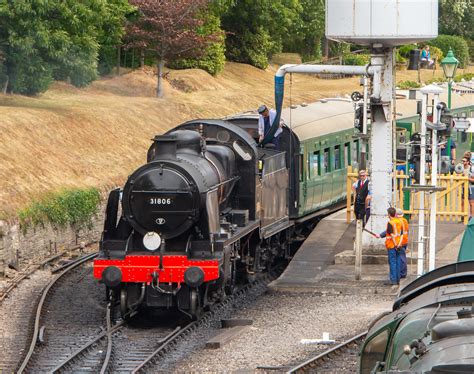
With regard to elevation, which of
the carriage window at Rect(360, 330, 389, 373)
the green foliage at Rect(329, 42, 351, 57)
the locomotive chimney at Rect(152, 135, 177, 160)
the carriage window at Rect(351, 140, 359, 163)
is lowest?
the carriage window at Rect(351, 140, 359, 163)

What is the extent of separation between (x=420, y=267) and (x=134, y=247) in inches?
177

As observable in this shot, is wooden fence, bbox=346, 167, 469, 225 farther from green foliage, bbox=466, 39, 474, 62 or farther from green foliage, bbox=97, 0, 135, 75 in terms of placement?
green foliage, bbox=466, 39, 474, 62

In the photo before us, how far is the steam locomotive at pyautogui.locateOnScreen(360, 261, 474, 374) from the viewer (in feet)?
19.3

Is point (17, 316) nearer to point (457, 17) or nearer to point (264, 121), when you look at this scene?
point (264, 121)

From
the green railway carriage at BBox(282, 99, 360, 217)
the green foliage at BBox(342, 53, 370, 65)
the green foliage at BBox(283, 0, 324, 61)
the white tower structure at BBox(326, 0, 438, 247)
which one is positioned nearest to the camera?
the white tower structure at BBox(326, 0, 438, 247)

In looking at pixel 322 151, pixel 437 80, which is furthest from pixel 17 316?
pixel 437 80

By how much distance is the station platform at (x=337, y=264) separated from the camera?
63.3ft

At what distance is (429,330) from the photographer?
6.55m

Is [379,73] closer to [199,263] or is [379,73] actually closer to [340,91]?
[199,263]

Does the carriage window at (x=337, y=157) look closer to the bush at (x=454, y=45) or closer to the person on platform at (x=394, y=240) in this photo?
the person on platform at (x=394, y=240)

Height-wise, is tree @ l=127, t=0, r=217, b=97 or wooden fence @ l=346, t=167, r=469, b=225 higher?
tree @ l=127, t=0, r=217, b=97

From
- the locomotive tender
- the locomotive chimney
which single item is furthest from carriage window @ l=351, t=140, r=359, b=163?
the locomotive chimney

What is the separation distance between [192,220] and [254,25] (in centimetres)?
3818

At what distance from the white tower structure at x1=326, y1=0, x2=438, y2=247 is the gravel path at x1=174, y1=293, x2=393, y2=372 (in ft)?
9.26
